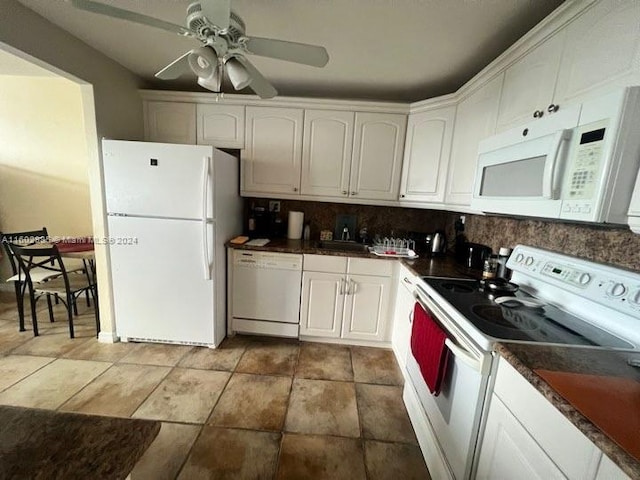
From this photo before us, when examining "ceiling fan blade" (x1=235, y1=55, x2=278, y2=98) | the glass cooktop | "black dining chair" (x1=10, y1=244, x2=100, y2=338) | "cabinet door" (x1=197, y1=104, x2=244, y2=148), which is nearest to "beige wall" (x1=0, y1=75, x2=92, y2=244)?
"black dining chair" (x1=10, y1=244, x2=100, y2=338)

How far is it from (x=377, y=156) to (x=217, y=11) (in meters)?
1.79

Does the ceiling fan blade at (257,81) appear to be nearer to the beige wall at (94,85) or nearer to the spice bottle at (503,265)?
the beige wall at (94,85)

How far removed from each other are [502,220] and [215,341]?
2.49 meters

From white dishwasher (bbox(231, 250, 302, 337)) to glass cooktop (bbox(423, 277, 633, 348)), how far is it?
1.29 metres

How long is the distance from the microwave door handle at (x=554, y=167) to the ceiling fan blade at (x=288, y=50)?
1017 millimetres

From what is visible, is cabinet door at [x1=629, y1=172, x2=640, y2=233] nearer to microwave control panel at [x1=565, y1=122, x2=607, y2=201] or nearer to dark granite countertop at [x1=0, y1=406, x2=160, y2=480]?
microwave control panel at [x1=565, y1=122, x2=607, y2=201]

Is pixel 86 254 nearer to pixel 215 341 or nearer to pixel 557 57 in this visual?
pixel 215 341

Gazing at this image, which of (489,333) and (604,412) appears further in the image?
(489,333)

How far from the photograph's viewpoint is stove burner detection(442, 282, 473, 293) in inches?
58.7

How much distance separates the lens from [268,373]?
207cm

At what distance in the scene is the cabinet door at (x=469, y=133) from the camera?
171cm

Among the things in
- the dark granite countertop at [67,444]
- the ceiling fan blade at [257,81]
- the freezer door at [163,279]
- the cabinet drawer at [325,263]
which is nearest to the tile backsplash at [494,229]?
the cabinet drawer at [325,263]

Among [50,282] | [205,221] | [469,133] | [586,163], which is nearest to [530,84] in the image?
[469,133]

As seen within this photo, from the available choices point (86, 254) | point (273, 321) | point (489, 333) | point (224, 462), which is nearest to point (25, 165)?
point (86, 254)
